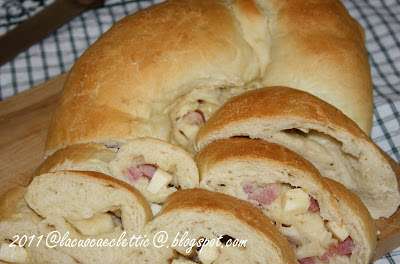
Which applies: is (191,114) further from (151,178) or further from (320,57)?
(320,57)

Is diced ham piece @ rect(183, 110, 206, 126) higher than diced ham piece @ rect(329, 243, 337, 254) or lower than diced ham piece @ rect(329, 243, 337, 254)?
higher

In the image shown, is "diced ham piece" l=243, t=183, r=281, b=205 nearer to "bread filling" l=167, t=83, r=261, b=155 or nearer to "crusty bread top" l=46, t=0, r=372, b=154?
"bread filling" l=167, t=83, r=261, b=155

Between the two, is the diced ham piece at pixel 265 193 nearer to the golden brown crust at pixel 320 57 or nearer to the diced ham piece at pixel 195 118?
the diced ham piece at pixel 195 118

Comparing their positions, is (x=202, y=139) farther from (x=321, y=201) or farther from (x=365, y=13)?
(x=365, y=13)

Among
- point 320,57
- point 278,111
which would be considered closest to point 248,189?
point 278,111

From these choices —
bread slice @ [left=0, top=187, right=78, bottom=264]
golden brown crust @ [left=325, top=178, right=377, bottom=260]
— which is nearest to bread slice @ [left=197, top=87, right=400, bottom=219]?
golden brown crust @ [left=325, top=178, right=377, bottom=260]

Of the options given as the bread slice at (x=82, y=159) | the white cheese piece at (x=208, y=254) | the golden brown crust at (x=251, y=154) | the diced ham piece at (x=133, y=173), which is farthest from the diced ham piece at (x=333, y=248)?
the bread slice at (x=82, y=159)

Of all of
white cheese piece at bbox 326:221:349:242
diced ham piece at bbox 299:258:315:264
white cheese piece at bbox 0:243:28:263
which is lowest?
diced ham piece at bbox 299:258:315:264
